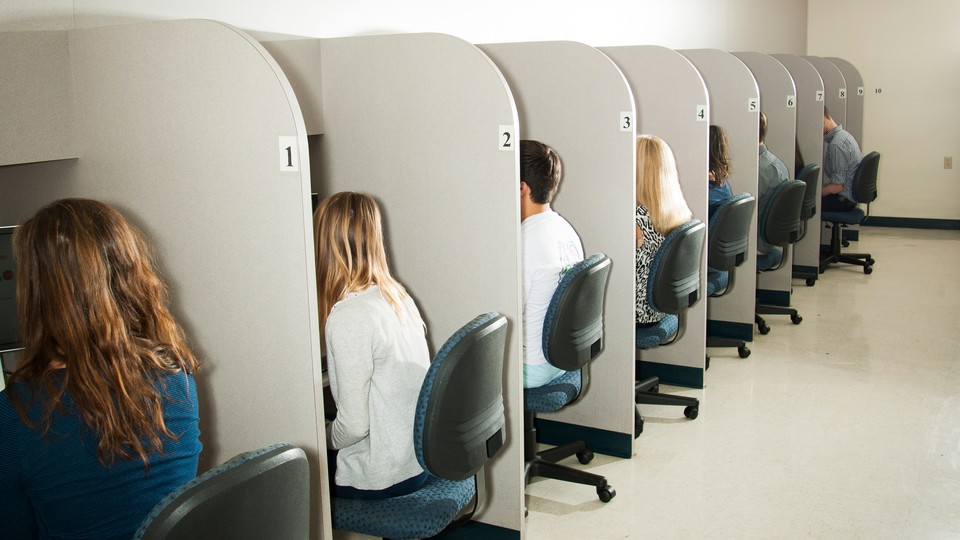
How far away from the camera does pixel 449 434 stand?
193 centimetres

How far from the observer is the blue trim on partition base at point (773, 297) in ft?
17.0

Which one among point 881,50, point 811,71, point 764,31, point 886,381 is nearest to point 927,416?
point 886,381

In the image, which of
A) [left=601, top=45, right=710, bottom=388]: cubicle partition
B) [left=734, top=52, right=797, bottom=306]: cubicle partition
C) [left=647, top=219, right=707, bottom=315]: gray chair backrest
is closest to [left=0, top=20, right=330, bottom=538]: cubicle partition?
[left=647, top=219, right=707, bottom=315]: gray chair backrest

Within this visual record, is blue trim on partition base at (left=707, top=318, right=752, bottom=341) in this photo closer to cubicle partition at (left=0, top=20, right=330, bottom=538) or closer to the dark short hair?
the dark short hair

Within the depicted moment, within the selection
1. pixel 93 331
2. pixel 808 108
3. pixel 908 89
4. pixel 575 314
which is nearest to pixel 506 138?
pixel 575 314

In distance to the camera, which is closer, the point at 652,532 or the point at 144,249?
the point at 144,249

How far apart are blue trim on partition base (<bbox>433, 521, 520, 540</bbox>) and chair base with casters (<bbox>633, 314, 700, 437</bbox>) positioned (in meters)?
0.92

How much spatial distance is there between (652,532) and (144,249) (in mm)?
1750

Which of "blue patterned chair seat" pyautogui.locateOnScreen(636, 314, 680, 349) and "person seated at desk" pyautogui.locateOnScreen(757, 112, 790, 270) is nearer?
"blue patterned chair seat" pyautogui.locateOnScreen(636, 314, 680, 349)

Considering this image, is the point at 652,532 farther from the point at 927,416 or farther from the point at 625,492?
the point at 927,416

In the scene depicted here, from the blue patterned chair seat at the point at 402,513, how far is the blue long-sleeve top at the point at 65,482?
59 centimetres

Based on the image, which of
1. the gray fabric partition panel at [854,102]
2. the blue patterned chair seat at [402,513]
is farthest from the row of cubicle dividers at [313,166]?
the gray fabric partition panel at [854,102]

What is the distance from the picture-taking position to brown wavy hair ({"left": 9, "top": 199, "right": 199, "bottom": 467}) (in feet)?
4.56

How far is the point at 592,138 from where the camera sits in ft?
9.78
